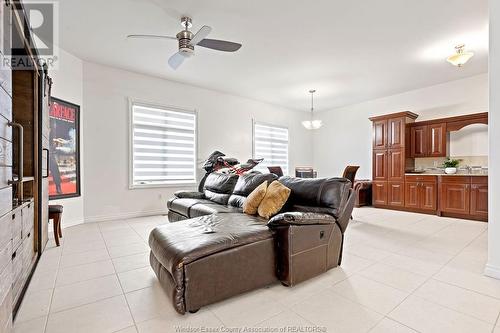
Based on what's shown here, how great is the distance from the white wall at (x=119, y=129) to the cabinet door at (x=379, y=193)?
3971 millimetres

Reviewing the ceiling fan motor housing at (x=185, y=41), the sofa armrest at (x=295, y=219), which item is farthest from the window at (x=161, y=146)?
the sofa armrest at (x=295, y=219)

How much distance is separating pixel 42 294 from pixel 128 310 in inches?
33.5

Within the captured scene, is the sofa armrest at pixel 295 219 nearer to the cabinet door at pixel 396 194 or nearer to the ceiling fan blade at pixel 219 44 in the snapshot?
the ceiling fan blade at pixel 219 44

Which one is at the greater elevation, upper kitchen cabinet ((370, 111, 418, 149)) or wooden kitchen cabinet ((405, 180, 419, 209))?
upper kitchen cabinet ((370, 111, 418, 149))

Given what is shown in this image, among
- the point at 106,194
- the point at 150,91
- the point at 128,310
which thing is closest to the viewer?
the point at 128,310

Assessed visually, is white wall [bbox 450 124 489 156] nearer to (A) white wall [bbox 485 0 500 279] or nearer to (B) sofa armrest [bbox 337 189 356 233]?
(A) white wall [bbox 485 0 500 279]

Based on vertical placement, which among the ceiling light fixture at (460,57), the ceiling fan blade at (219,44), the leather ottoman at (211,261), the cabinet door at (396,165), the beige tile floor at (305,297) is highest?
the ceiling light fixture at (460,57)

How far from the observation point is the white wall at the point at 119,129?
454 centimetres

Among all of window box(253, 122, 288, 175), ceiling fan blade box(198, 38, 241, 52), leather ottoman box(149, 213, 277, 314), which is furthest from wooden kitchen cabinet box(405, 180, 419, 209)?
ceiling fan blade box(198, 38, 241, 52)

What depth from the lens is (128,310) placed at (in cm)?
181

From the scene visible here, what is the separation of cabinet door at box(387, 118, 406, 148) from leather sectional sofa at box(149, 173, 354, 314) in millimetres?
4137

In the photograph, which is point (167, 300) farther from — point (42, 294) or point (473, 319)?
point (473, 319)

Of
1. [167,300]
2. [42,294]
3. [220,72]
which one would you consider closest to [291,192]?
[167,300]

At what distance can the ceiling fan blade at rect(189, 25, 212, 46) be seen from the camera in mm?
2611
